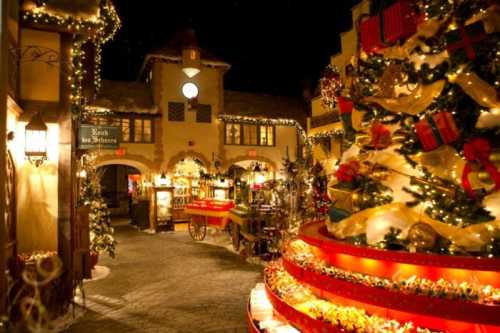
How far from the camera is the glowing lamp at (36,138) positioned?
256 inches

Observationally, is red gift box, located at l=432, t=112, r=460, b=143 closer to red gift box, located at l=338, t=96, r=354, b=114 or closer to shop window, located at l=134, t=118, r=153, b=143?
red gift box, located at l=338, t=96, r=354, b=114

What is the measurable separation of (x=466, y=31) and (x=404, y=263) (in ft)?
9.03

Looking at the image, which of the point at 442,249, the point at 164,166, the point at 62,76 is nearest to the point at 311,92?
the point at 164,166

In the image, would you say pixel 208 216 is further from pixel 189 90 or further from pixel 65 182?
pixel 189 90

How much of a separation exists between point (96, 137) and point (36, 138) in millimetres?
1404

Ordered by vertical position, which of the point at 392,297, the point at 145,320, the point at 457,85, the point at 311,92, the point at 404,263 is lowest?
the point at 145,320

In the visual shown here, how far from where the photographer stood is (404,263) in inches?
163

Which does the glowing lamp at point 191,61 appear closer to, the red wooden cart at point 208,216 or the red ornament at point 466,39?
the red wooden cart at point 208,216

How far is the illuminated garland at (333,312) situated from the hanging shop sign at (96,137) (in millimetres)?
4296

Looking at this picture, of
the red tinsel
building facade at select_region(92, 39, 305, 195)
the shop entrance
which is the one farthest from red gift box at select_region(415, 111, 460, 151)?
the shop entrance

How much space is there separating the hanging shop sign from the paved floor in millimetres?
2850

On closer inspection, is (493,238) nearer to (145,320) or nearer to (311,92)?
(145,320)

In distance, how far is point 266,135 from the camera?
22.2 m

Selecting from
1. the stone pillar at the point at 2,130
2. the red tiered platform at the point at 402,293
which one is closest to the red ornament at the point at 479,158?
the red tiered platform at the point at 402,293
